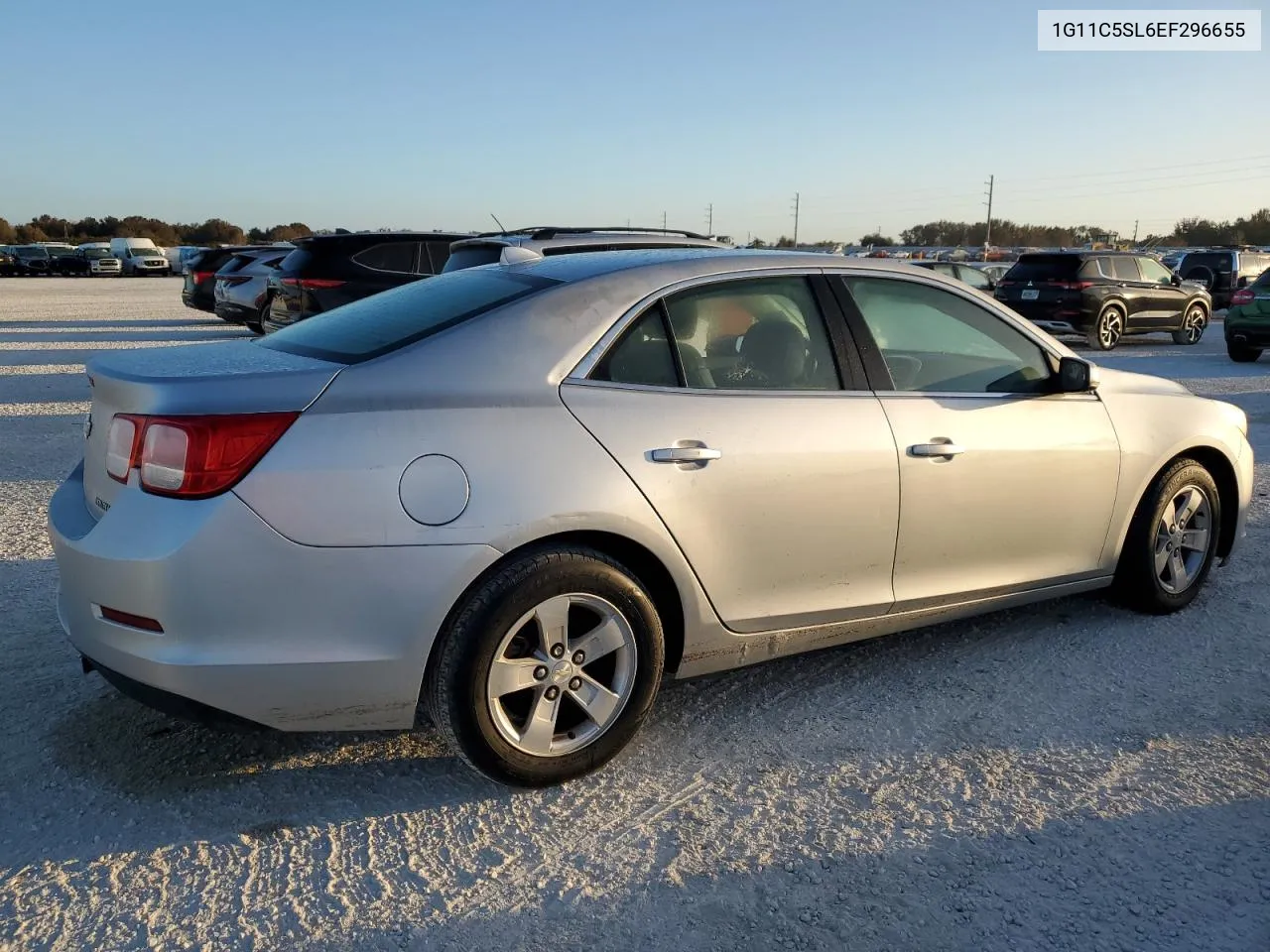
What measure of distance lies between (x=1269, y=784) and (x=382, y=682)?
261cm

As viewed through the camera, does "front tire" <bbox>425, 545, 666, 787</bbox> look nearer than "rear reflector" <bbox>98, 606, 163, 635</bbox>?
No

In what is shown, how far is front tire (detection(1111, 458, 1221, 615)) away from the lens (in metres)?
4.40

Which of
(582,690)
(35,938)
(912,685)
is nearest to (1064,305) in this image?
(912,685)

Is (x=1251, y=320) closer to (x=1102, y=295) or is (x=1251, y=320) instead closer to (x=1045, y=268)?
(x=1102, y=295)

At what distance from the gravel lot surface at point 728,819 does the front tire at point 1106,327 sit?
14699 mm

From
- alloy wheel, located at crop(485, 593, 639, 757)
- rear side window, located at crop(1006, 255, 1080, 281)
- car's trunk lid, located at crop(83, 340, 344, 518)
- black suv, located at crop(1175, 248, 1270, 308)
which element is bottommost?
alloy wheel, located at crop(485, 593, 639, 757)

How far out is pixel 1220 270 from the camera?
25.8 m

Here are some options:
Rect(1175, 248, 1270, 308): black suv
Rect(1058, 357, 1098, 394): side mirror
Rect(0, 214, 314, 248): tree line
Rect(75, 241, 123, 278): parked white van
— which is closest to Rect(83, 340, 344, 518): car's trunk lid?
Rect(1058, 357, 1098, 394): side mirror

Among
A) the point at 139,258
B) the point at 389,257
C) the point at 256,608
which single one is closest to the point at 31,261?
the point at 139,258

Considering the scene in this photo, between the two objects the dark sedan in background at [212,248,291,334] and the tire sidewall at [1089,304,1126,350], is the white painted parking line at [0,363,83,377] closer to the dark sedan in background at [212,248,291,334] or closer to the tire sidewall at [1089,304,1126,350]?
the dark sedan in background at [212,248,291,334]

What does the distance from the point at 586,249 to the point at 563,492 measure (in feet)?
18.2

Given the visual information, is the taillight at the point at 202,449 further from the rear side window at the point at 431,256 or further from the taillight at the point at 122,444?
the rear side window at the point at 431,256

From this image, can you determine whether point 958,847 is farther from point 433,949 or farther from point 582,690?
point 433,949

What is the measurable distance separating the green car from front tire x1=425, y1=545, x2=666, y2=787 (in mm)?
14582
